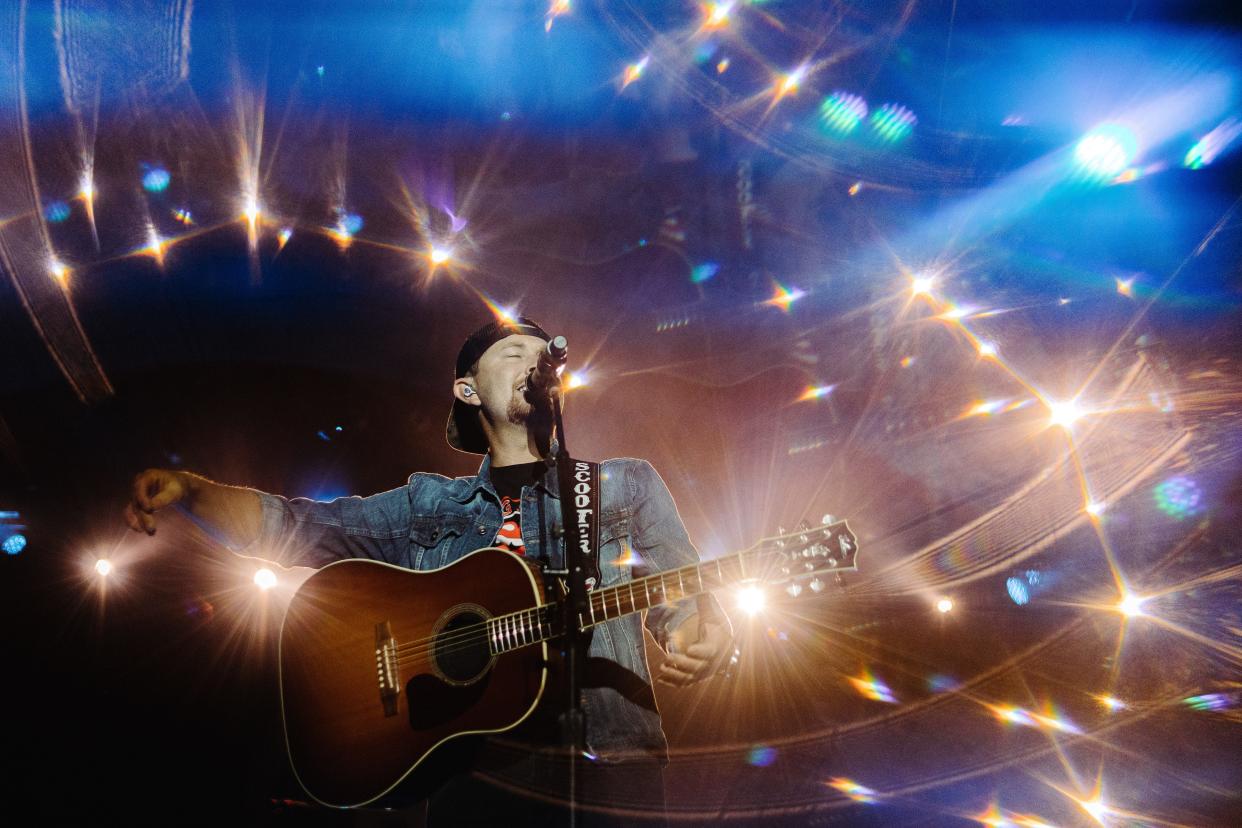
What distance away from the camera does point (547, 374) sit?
1.49 metres

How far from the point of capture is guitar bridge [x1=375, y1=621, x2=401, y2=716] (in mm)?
1610

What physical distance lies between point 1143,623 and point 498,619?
2.81 m

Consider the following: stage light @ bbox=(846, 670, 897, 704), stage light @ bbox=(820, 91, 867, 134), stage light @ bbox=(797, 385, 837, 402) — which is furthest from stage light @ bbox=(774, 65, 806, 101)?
stage light @ bbox=(846, 670, 897, 704)

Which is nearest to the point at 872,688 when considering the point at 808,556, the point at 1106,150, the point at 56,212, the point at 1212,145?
the point at 808,556

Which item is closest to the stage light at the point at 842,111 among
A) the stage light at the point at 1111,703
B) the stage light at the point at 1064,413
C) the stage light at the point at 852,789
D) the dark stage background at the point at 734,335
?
the dark stage background at the point at 734,335

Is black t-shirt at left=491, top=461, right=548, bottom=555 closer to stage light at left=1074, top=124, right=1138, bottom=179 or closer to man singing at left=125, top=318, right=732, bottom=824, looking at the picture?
man singing at left=125, top=318, right=732, bottom=824

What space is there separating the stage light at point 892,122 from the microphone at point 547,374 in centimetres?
230

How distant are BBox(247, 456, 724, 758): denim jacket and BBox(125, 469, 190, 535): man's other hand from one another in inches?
10.4

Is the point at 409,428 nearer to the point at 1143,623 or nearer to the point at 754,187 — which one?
the point at 754,187

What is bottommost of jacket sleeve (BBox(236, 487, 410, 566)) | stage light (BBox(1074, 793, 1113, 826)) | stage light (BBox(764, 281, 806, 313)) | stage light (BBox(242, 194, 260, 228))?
stage light (BBox(1074, 793, 1113, 826))

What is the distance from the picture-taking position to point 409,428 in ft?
10.3

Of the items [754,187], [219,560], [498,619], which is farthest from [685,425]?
[219,560]

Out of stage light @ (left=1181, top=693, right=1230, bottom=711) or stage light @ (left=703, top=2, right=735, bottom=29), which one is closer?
stage light @ (left=1181, top=693, right=1230, bottom=711)

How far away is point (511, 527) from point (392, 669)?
598mm
